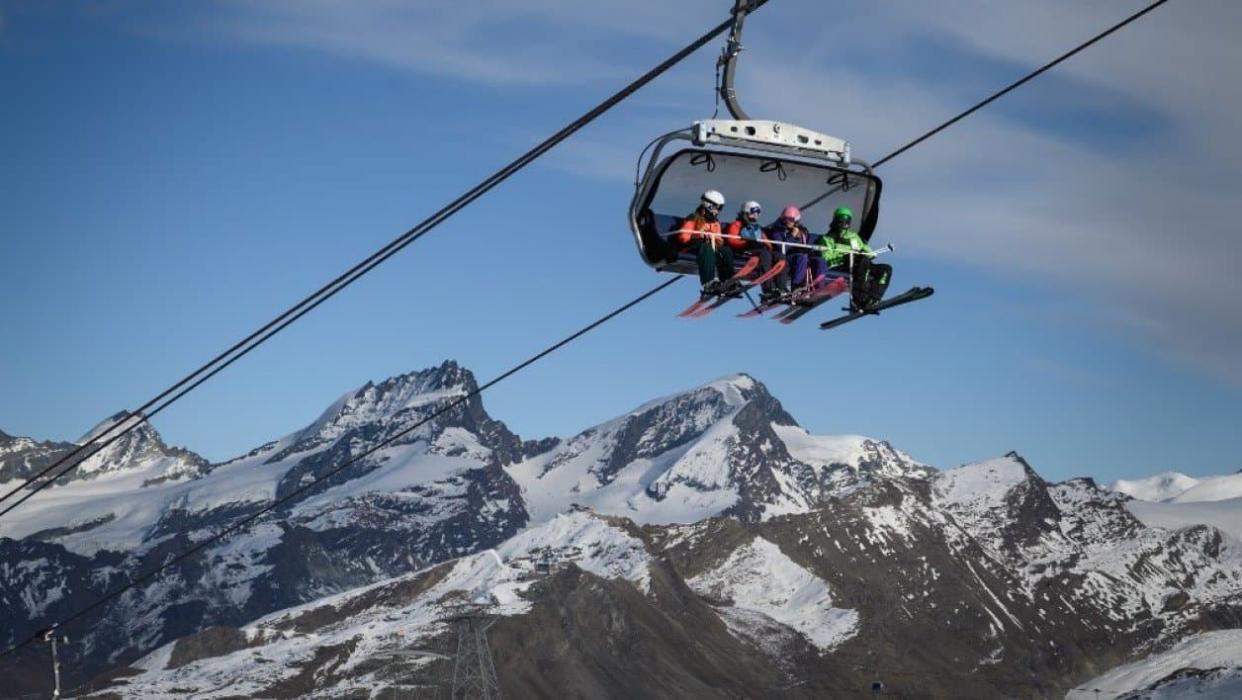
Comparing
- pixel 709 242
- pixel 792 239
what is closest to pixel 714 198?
pixel 709 242

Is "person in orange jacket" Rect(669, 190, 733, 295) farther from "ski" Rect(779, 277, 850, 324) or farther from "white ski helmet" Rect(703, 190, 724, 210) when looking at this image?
"ski" Rect(779, 277, 850, 324)

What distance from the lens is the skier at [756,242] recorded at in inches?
1369

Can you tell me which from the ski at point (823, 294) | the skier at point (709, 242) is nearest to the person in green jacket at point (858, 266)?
the ski at point (823, 294)

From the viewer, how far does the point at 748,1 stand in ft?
88.9

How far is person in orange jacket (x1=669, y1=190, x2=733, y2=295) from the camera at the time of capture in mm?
34781

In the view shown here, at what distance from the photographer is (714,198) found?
1366 inches

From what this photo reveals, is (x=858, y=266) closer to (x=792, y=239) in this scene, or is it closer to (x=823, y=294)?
(x=823, y=294)

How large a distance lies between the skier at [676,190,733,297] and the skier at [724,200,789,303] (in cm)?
24

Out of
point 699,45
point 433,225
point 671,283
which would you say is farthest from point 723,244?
point 699,45

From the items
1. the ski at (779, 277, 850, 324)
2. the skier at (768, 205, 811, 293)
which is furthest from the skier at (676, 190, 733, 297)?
the ski at (779, 277, 850, 324)

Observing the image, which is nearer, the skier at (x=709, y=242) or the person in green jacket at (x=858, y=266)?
the person in green jacket at (x=858, y=266)

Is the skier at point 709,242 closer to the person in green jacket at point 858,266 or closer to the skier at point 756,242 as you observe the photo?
the skier at point 756,242

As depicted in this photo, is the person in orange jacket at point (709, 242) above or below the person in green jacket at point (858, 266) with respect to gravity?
above

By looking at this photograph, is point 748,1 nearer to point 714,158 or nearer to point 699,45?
point 699,45
